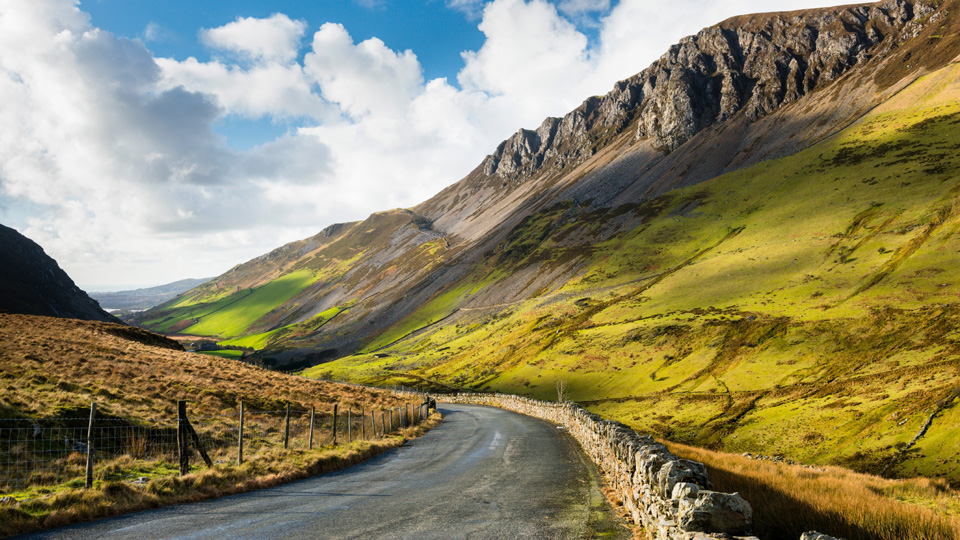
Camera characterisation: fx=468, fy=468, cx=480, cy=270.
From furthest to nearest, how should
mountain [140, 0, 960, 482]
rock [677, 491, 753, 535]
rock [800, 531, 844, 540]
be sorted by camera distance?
mountain [140, 0, 960, 482], rock [677, 491, 753, 535], rock [800, 531, 844, 540]

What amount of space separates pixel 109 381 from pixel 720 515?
105 ft

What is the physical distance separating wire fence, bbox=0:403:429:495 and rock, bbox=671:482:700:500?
591 inches

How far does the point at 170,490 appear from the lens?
13.6 m

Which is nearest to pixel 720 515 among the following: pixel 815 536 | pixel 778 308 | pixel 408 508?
pixel 815 536

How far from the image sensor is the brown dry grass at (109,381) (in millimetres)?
21188

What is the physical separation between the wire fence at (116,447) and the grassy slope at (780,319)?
3892 centimetres

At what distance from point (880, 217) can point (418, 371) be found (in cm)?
11854

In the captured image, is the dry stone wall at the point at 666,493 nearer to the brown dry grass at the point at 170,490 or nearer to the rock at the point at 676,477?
the rock at the point at 676,477

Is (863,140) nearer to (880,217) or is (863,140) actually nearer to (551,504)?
(880,217)

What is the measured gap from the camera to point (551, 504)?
1391 cm

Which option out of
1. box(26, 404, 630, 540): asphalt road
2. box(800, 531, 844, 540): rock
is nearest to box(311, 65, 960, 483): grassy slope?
box(26, 404, 630, 540): asphalt road

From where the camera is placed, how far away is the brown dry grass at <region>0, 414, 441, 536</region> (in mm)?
10672

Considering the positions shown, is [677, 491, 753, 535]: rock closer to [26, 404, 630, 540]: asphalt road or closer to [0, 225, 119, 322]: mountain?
[26, 404, 630, 540]: asphalt road

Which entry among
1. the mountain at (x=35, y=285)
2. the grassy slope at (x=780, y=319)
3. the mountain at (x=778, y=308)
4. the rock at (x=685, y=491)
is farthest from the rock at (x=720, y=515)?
the mountain at (x=35, y=285)
